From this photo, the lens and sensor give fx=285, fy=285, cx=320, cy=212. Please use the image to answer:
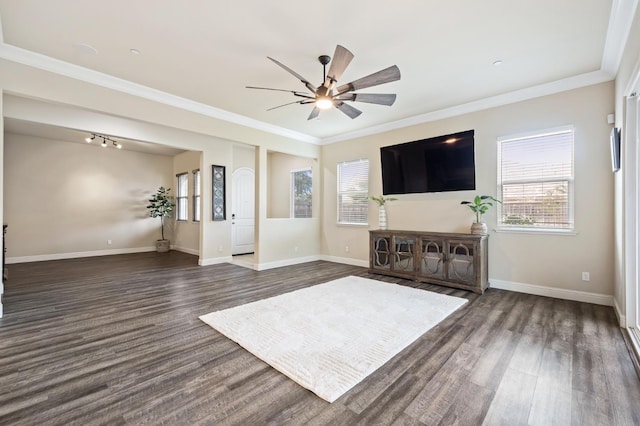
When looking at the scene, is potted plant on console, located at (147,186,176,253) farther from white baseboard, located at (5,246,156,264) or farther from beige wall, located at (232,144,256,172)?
beige wall, located at (232,144,256,172)

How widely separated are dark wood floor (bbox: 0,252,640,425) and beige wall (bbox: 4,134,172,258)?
4.02 meters

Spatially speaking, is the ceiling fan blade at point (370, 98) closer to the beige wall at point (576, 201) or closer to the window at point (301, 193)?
the beige wall at point (576, 201)

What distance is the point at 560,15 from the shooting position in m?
2.53

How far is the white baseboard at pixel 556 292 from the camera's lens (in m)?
3.58

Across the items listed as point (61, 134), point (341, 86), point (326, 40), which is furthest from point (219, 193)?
point (326, 40)

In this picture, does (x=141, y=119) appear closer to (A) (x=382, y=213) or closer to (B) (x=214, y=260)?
(B) (x=214, y=260)

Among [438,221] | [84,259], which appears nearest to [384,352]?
[438,221]

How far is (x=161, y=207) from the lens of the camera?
819cm

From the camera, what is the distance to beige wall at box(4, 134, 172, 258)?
641cm

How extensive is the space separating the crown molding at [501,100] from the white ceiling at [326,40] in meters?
0.02

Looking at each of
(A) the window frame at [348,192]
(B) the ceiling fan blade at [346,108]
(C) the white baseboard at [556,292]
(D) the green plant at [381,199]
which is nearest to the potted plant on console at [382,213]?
(D) the green plant at [381,199]

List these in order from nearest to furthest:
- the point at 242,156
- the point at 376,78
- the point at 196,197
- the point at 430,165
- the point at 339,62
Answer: the point at 339,62, the point at 376,78, the point at 430,165, the point at 196,197, the point at 242,156

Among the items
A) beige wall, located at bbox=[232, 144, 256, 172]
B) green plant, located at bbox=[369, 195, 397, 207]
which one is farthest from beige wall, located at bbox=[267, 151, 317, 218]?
green plant, located at bbox=[369, 195, 397, 207]

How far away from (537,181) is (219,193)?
6.12 metres
